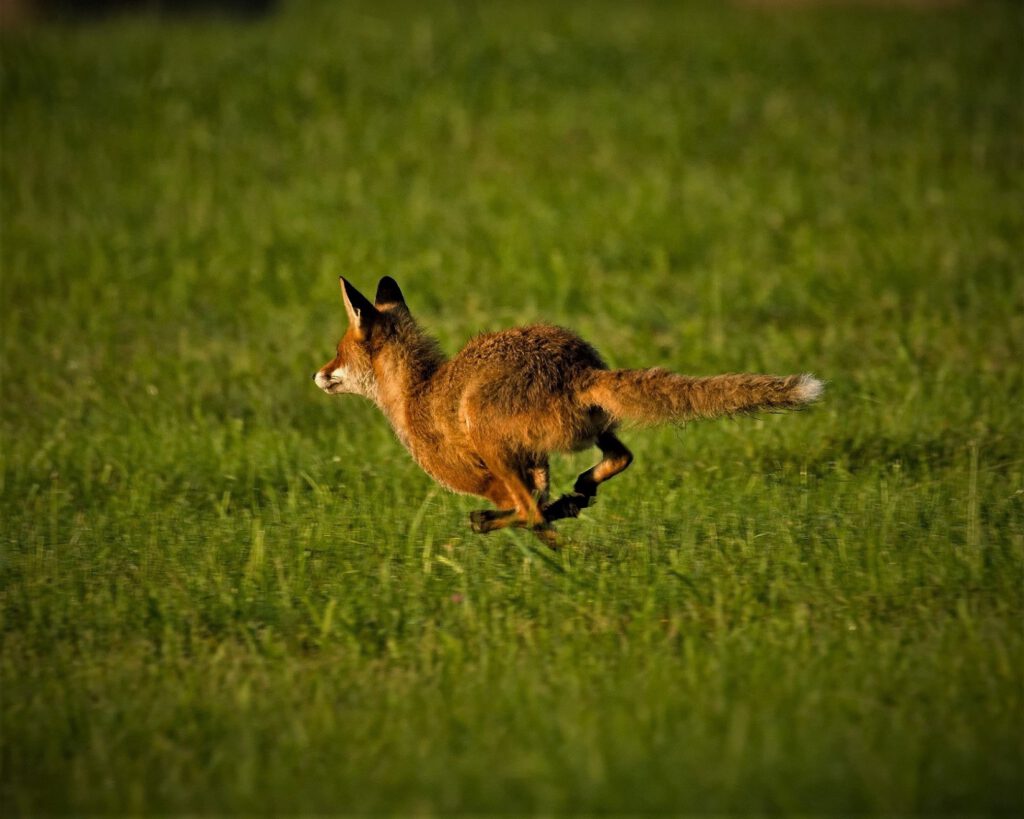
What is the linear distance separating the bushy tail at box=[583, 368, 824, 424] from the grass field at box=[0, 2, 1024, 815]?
2.37 feet

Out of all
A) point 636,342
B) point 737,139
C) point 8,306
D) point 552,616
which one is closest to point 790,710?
point 552,616

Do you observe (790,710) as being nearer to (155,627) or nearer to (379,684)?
(379,684)

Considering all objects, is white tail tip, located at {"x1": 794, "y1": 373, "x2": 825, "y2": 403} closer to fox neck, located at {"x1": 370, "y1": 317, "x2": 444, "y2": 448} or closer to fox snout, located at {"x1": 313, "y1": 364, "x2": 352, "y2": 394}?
fox neck, located at {"x1": 370, "y1": 317, "x2": 444, "y2": 448}

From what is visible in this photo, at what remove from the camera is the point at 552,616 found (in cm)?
614

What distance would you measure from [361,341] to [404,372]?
29 centimetres

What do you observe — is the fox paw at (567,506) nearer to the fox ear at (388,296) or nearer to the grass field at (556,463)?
the grass field at (556,463)

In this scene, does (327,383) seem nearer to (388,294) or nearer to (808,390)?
(388,294)

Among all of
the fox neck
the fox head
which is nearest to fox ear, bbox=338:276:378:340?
the fox head

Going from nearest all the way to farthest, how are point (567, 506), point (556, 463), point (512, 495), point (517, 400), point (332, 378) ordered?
point (517, 400) < point (512, 495) < point (567, 506) < point (332, 378) < point (556, 463)

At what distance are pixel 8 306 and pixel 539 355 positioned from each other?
6.78 metres

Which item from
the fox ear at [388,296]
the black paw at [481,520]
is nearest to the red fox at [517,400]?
the black paw at [481,520]

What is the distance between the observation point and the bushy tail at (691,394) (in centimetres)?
618

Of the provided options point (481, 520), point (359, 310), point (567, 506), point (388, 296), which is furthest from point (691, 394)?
point (388, 296)

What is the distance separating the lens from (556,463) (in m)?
8.59
